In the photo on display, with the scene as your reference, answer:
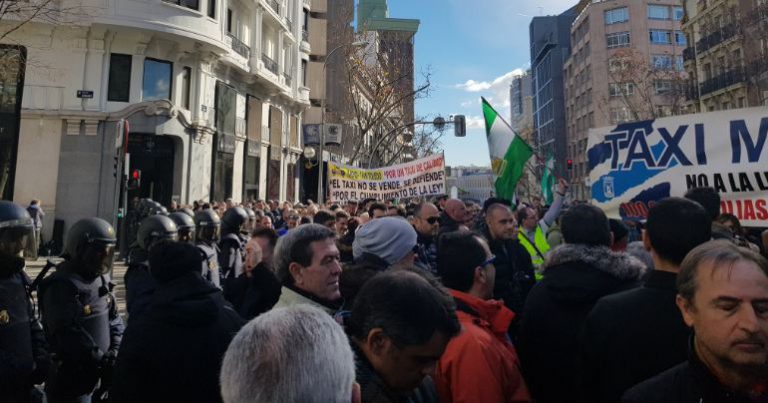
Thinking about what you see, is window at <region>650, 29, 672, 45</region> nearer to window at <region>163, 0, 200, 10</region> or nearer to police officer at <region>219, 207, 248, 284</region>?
window at <region>163, 0, 200, 10</region>

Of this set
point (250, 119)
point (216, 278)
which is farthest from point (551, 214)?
point (250, 119)

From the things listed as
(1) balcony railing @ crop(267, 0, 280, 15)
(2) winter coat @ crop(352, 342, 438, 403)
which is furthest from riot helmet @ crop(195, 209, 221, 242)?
(1) balcony railing @ crop(267, 0, 280, 15)

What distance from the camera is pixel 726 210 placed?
473 centimetres

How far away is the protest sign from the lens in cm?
1113

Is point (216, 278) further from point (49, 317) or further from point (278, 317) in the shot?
point (278, 317)

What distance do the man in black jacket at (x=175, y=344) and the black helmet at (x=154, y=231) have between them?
7.35ft

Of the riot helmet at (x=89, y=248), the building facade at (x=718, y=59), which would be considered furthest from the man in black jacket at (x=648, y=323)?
the building facade at (x=718, y=59)

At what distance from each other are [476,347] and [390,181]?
973 cm

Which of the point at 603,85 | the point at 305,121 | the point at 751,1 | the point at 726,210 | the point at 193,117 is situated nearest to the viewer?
the point at 726,210

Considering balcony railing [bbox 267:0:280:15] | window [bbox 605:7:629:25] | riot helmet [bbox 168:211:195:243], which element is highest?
window [bbox 605:7:629:25]

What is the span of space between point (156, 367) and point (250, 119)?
2361 centimetres

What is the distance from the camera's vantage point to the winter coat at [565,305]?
255cm

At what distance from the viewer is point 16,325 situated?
2611 mm

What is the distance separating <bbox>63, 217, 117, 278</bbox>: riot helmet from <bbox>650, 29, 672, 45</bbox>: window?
71.3 meters
